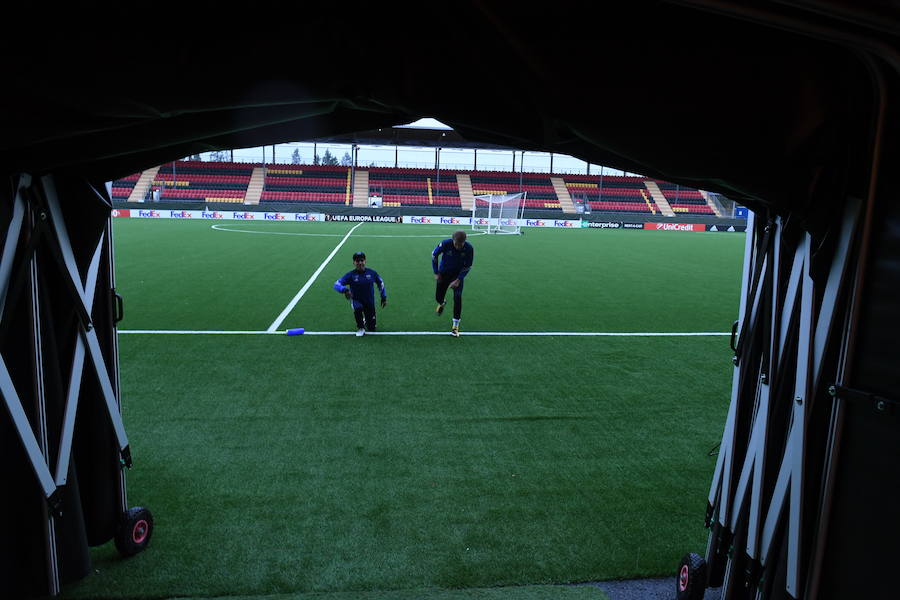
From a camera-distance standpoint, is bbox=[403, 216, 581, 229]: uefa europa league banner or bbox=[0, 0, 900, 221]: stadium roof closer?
bbox=[0, 0, 900, 221]: stadium roof

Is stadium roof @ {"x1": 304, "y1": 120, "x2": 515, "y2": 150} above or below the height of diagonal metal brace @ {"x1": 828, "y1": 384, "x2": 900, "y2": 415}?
above

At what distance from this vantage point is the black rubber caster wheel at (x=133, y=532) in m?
3.86

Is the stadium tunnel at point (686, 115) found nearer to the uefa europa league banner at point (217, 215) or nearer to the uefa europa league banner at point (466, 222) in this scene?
the uefa europa league banner at point (466, 222)

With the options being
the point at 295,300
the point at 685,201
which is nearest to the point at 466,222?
the point at 685,201

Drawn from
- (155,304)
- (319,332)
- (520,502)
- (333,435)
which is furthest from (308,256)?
(520,502)

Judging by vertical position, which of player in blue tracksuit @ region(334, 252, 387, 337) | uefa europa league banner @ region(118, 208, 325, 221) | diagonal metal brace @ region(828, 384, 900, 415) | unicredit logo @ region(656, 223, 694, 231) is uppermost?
unicredit logo @ region(656, 223, 694, 231)

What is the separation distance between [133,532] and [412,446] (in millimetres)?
2466

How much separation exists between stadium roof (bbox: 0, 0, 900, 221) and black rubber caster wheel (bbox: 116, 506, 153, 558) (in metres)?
2.41

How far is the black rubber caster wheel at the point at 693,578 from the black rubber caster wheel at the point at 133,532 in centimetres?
334

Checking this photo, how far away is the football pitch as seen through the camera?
12.8ft

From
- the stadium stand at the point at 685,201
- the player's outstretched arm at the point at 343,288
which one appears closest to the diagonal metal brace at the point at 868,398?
the player's outstretched arm at the point at 343,288

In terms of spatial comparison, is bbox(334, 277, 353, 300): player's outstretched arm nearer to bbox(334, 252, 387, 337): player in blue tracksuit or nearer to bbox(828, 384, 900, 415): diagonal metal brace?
bbox(334, 252, 387, 337): player in blue tracksuit

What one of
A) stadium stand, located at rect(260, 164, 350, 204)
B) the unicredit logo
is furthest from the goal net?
stadium stand, located at rect(260, 164, 350, 204)

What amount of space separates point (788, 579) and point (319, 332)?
28.1ft
